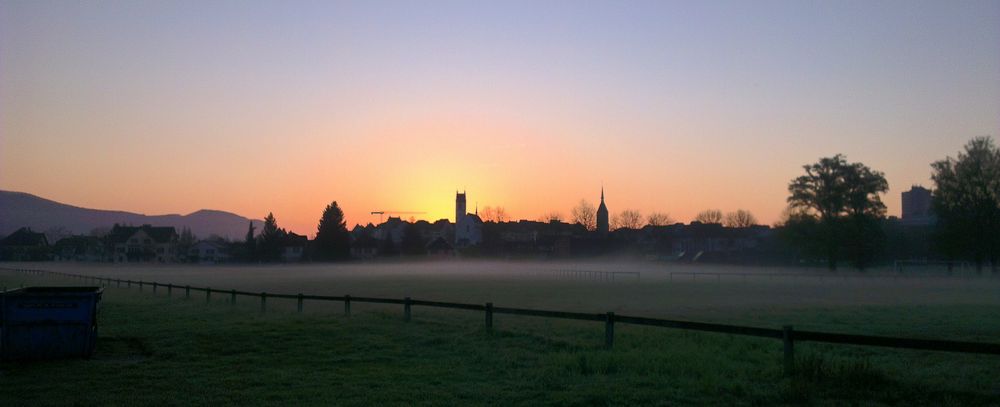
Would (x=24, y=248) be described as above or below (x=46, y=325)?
above

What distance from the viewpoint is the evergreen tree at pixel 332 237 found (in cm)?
14275

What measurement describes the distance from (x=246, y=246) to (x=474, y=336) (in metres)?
147

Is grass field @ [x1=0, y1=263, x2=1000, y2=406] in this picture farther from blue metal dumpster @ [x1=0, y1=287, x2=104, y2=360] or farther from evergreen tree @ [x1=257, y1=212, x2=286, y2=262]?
evergreen tree @ [x1=257, y1=212, x2=286, y2=262]

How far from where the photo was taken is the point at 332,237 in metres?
144

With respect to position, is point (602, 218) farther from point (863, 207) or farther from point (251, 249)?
point (863, 207)

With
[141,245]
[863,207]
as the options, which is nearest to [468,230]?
[141,245]

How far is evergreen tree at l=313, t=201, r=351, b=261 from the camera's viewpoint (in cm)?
14275

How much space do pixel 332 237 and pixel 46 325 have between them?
131309mm

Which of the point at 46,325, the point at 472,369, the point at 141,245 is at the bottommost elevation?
the point at 472,369

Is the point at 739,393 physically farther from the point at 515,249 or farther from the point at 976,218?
the point at 515,249

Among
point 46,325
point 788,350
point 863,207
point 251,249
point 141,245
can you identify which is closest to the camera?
point 788,350

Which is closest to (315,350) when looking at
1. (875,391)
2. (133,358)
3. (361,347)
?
(361,347)

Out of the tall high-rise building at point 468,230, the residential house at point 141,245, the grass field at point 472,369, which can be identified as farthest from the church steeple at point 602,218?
the grass field at point 472,369

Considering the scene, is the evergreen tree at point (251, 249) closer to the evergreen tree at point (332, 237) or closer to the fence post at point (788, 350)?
the evergreen tree at point (332, 237)
